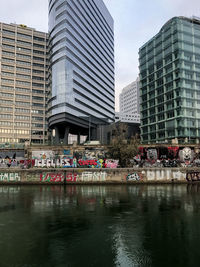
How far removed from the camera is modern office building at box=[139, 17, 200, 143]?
9556 cm

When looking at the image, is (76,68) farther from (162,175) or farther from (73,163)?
(162,175)

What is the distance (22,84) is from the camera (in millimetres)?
136500

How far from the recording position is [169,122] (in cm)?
10000

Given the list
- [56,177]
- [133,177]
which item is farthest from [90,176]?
[133,177]

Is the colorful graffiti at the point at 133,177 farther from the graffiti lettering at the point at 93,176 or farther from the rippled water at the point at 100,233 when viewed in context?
the rippled water at the point at 100,233

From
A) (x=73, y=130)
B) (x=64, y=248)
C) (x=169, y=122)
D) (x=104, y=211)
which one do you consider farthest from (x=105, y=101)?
(x=64, y=248)

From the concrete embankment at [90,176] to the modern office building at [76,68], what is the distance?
3190cm

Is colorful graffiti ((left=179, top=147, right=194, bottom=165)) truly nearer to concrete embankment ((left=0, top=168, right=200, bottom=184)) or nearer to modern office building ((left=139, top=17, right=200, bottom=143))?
concrete embankment ((left=0, top=168, right=200, bottom=184))

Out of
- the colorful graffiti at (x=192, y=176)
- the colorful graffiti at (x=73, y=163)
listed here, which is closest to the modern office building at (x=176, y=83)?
the colorful graffiti at (x=192, y=176)

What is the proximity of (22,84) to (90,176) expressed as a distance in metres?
101

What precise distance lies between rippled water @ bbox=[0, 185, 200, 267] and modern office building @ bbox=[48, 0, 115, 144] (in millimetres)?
56572

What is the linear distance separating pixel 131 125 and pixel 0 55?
89.0 meters

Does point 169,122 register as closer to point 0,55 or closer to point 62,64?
point 62,64

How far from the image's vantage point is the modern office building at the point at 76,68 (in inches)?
4203
